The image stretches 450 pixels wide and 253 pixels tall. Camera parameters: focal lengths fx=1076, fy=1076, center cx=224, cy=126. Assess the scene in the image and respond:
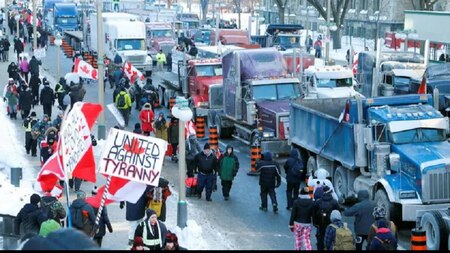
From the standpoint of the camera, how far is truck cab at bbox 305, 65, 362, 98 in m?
32.8

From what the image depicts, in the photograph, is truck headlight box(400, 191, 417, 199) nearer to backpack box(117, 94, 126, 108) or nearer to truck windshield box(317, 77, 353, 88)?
truck windshield box(317, 77, 353, 88)

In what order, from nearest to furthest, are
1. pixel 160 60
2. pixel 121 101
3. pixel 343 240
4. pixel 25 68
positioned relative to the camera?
pixel 343 240 < pixel 121 101 < pixel 25 68 < pixel 160 60

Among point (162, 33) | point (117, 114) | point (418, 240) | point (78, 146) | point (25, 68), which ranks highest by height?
point (78, 146)

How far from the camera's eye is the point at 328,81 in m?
33.4

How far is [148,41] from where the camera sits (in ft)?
180

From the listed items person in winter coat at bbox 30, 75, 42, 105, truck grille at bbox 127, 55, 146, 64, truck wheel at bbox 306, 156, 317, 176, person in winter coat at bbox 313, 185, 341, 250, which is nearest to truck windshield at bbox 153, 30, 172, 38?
truck grille at bbox 127, 55, 146, 64

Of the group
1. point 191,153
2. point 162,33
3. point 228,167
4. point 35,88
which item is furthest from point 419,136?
point 162,33

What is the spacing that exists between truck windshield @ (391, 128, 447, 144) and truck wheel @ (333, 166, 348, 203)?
6.17 feet

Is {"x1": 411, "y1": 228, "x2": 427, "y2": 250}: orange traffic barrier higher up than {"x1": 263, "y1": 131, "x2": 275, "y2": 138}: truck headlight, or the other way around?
{"x1": 263, "y1": 131, "x2": 275, "y2": 138}: truck headlight

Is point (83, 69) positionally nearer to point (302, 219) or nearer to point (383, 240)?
point (302, 219)

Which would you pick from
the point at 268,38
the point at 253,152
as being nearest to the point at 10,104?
the point at 253,152

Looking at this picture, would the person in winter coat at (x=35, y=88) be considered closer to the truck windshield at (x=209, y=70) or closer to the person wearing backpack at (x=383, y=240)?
the truck windshield at (x=209, y=70)

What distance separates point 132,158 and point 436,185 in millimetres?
5940

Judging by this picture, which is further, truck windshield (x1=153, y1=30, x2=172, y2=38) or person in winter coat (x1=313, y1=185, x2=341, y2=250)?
truck windshield (x1=153, y1=30, x2=172, y2=38)
